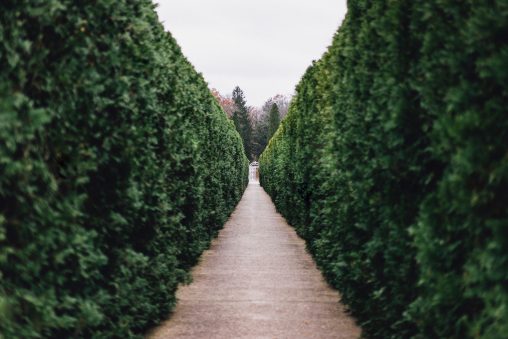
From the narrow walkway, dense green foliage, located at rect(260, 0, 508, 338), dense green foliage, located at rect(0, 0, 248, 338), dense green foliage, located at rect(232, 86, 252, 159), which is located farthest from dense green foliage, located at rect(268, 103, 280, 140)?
dense green foliage, located at rect(0, 0, 248, 338)

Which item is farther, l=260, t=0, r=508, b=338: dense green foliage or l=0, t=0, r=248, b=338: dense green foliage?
l=0, t=0, r=248, b=338: dense green foliage

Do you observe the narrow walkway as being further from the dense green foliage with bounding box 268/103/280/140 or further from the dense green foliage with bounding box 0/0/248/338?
the dense green foliage with bounding box 268/103/280/140

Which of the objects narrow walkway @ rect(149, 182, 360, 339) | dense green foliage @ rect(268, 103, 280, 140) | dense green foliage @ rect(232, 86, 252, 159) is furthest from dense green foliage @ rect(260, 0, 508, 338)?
dense green foliage @ rect(232, 86, 252, 159)

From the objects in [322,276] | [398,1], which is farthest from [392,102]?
[322,276]

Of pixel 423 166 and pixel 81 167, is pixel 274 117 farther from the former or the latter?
pixel 81 167

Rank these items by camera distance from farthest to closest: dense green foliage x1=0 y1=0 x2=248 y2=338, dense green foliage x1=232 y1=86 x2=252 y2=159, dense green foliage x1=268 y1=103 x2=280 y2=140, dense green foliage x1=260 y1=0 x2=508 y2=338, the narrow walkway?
1. dense green foliage x1=232 y1=86 x2=252 y2=159
2. dense green foliage x1=268 y1=103 x2=280 y2=140
3. the narrow walkway
4. dense green foliage x1=0 y1=0 x2=248 y2=338
5. dense green foliage x1=260 y1=0 x2=508 y2=338

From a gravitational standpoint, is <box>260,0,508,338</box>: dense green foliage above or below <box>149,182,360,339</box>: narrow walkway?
above

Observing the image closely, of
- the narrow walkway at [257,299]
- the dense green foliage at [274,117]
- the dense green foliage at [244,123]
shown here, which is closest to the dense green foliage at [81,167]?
the narrow walkway at [257,299]

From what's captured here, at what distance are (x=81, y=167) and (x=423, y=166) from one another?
269 cm

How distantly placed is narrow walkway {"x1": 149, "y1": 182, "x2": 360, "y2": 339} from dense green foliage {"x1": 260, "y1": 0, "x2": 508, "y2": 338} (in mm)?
613

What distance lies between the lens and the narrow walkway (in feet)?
23.1

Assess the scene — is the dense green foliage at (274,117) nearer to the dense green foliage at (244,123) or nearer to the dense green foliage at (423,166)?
the dense green foliage at (244,123)

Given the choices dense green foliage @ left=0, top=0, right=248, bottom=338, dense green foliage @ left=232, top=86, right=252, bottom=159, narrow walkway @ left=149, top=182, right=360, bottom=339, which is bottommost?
narrow walkway @ left=149, top=182, right=360, bottom=339

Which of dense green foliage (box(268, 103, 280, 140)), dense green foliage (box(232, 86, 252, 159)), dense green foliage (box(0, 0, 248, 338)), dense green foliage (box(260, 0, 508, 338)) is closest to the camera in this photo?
dense green foliage (box(260, 0, 508, 338))
